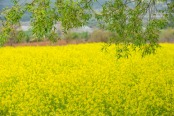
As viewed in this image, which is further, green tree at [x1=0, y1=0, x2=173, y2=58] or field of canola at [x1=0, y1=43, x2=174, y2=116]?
field of canola at [x1=0, y1=43, x2=174, y2=116]

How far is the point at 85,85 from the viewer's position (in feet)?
51.8

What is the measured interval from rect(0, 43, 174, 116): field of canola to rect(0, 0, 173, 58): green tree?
9.90 ft

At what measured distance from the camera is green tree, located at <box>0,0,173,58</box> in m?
8.41

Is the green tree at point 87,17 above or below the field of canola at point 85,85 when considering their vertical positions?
above

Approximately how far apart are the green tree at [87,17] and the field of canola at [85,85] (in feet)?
9.90

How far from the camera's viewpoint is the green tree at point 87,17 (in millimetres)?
8406

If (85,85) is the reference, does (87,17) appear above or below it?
above

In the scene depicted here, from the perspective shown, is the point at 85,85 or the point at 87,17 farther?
the point at 85,85

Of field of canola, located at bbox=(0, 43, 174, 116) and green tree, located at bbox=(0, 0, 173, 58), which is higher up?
green tree, located at bbox=(0, 0, 173, 58)

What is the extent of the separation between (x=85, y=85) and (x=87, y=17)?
6.75m

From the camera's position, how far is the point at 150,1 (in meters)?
9.90

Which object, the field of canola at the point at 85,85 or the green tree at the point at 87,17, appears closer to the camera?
the green tree at the point at 87,17

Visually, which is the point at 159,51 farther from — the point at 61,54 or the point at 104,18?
the point at 104,18

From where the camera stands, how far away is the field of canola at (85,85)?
1281 cm
